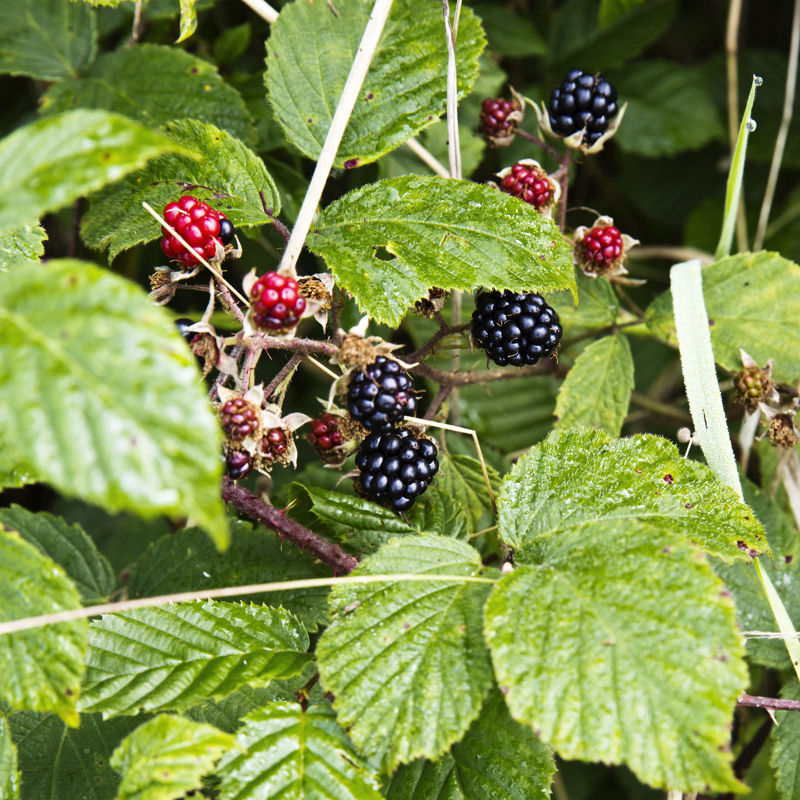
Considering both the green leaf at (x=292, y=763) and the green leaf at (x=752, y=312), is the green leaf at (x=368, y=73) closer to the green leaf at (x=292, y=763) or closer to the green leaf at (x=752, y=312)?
the green leaf at (x=752, y=312)

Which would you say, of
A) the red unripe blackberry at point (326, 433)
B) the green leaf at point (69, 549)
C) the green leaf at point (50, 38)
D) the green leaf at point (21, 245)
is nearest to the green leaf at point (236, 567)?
the green leaf at point (69, 549)

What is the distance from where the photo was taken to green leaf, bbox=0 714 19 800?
38.4 inches

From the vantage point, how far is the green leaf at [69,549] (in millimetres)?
1417

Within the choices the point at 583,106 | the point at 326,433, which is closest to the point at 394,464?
the point at 326,433

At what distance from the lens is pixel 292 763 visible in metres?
0.94

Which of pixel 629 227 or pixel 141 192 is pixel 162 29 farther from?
pixel 629 227

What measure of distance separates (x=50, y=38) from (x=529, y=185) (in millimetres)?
1252

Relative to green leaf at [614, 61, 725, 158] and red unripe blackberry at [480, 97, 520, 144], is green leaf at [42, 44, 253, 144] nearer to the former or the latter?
red unripe blackberry at [480, 97, 520, 144]

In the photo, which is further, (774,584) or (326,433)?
(774,584)

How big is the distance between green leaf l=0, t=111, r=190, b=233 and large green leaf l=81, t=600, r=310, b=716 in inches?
24.4

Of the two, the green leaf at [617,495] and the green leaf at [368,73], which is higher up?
the green leaf at [368,73]

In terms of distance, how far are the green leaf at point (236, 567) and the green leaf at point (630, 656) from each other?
1.37 ft

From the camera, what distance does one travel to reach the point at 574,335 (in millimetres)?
1815

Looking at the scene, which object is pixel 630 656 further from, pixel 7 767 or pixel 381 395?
pixel 7 767
